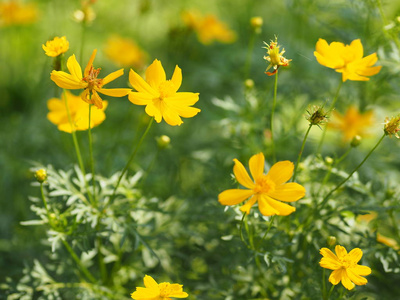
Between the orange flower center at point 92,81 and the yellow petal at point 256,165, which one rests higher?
the orange flower center at point 92,81

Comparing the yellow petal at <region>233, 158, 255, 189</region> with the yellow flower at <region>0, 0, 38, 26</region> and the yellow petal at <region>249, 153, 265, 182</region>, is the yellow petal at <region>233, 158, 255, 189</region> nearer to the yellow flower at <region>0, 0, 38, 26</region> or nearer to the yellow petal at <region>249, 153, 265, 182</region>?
the yellow petal at <region>249, 153, 265, 182</region>

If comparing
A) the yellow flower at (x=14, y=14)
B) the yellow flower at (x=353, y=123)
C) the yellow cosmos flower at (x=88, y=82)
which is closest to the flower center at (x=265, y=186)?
the yellow cosmos flower at (x=88, y=82)

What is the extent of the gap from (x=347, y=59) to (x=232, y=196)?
536 millimetres

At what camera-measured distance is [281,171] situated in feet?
3.64

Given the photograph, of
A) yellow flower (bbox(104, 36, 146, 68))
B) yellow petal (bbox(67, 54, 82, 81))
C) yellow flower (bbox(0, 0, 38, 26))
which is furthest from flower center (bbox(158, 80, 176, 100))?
yellow flower (bbox(0, 0, 38, 26))

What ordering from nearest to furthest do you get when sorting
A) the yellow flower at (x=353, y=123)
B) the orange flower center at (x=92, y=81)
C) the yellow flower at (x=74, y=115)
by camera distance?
the orange flower center at (x=92, y=81) < the yellow flower at (x=74, y=115) < the yellow flower at (x=353, y=123)

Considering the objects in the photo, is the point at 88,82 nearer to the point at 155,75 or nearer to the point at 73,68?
the point at 73,68

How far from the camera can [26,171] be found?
206cm

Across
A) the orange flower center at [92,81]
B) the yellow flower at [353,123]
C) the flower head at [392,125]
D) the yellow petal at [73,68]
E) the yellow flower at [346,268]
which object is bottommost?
the yellow flower at [353,123]

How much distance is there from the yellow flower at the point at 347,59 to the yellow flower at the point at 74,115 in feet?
2.26

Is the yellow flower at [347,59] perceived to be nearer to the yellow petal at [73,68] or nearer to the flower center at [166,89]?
the flower center at [166,89]

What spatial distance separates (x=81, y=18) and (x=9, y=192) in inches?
36.0

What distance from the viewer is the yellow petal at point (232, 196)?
3.46 ft

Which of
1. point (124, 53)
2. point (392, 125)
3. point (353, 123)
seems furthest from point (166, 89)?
point (124, 53)
